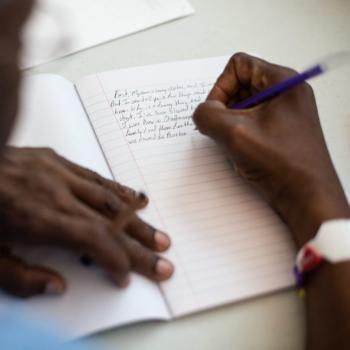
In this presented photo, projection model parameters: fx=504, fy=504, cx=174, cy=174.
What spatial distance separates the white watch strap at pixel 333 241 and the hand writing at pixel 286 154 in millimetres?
19

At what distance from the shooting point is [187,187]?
2.11ft

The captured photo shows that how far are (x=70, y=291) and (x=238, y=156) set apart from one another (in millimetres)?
260

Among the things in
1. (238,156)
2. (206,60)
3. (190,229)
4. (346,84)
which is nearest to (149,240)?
(190,229)

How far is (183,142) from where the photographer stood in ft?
2.30

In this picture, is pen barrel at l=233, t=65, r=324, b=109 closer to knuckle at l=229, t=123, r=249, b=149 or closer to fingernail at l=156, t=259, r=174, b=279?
knuckle at l=229, t=123, r=249, b=149

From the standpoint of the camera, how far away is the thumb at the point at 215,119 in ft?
2.06

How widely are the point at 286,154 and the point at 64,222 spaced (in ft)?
0.90

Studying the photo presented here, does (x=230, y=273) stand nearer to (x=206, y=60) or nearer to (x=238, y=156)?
(x=238, y=156)

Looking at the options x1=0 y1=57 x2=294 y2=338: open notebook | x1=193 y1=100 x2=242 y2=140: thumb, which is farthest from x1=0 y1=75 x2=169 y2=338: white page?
x1=193 y1=100 x2=242 y2=140: thumb

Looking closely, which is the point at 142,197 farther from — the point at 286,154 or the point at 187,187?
the point at 286,154

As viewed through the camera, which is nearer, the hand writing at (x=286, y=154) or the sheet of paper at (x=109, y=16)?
the hand writing at (x=286, y=154)

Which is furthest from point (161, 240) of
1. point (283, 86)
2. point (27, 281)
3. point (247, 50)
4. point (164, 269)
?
point (247, 50)

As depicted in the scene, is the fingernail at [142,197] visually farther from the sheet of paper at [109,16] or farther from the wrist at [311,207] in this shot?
the sheet of paper at [109,16]

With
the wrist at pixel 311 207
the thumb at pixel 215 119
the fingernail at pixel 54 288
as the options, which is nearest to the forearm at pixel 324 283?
the wrist at pixel 311 207
